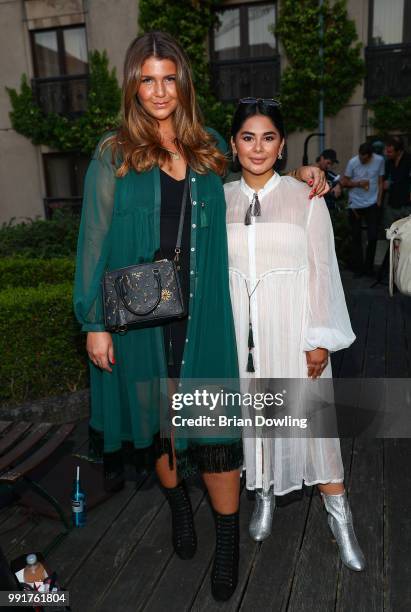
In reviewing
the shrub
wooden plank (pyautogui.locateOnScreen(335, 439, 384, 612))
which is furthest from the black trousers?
wooden plank (pyautogui.locateOnScreen(335, 439, 384, 612))

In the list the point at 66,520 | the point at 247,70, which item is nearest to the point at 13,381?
the point at 66,520

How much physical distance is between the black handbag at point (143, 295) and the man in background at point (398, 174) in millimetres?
7613

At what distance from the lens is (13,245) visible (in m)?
8.78

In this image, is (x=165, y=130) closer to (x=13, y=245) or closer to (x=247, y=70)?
(x=13, y=245)

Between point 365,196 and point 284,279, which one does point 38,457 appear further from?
point 365,196

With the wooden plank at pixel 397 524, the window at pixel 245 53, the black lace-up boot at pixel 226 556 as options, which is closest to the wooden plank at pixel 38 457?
the black lace-up boot at pixel 226 556

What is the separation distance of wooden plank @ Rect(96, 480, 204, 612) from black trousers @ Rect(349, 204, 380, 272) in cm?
731

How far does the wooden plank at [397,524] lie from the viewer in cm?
249

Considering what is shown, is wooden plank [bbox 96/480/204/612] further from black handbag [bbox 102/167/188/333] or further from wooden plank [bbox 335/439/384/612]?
black handbag [bbox 102/167/188/333]

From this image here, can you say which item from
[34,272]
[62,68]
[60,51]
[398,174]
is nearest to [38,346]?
[34,272]

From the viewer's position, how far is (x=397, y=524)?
118 inches

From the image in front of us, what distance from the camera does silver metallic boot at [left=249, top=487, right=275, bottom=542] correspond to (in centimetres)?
292

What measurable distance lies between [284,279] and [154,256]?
618 millimetres

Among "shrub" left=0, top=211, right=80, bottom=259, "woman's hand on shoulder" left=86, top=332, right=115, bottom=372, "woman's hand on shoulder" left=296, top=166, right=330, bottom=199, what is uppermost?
"woman's hand on shoulder" left=296, top=166, right=330, bottom=199
